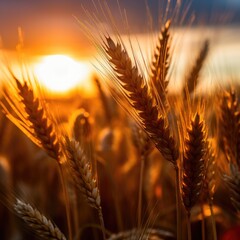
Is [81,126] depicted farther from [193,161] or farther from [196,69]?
[193,161]

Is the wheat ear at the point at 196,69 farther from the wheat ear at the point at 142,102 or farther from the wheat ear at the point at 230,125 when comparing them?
the wheat ear at the point at 142,102

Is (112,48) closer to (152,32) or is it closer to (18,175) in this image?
(152,32)

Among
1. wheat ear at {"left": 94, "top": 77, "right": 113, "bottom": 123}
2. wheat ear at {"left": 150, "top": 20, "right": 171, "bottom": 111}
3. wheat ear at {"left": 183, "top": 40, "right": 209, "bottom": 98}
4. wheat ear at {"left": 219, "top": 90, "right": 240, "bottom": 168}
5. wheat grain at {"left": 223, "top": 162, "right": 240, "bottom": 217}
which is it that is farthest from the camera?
wheat ear at {"left": 94, "top": 77, "right": 113, "bottom": 123}

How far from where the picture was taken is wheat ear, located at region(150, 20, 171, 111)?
1633 millimetres

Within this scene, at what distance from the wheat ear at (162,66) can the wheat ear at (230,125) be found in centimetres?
25

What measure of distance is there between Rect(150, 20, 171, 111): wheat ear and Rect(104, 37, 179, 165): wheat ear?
0.09 m

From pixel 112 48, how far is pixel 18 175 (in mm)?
2225

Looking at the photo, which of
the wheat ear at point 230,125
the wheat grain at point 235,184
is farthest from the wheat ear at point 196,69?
the wheat grain at point 235,184

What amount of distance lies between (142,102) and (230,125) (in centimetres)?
47

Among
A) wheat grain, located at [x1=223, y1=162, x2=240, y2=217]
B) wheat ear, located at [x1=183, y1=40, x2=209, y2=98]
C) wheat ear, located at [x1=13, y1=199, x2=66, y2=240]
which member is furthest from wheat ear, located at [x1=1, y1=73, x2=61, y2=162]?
wheat ear, located at [x1=183, y1=40, x2=209, y2=98]

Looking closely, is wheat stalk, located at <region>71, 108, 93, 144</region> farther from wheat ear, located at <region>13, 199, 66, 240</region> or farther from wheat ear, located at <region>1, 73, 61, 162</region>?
wheat ear, located at <region>13, 199, 66, 240</region>

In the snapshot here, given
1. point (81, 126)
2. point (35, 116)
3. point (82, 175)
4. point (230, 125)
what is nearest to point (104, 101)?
point (81, 126)

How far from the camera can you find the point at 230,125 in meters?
1.79

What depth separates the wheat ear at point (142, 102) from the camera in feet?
4.73
